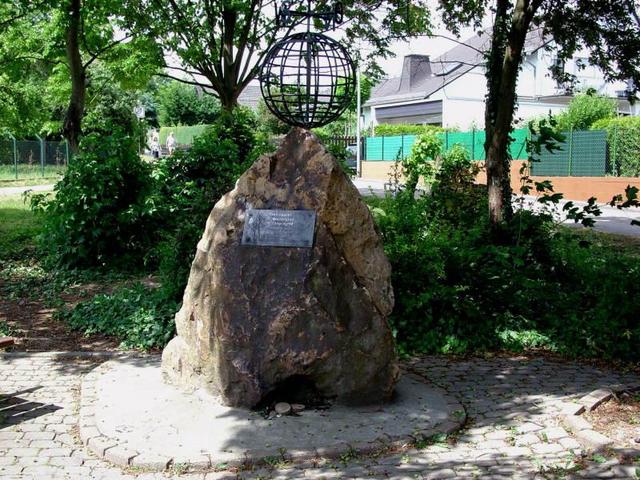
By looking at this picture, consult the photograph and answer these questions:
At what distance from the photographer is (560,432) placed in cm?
519

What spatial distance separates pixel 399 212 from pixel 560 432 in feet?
13.5

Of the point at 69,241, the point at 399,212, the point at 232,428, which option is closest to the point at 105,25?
the point at 69,241

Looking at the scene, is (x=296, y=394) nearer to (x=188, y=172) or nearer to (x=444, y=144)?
(x=188, y=172)

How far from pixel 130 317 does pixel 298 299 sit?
3.54m

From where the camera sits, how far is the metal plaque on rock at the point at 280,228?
542 centimetres

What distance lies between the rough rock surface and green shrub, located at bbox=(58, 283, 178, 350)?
2.08 m

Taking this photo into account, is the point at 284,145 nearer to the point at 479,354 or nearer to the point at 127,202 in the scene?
the point at 479,354

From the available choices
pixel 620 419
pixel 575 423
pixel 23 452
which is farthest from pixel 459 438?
pixel 23 452

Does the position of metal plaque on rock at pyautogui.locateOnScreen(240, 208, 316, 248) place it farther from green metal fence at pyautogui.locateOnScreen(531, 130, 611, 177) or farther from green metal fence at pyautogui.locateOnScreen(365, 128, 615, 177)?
green metal fence at pyautogui.locateOnScreen(531, 130, 611, 177)

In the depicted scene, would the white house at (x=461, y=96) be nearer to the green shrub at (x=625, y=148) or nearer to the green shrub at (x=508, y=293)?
the green shrub at (x=625, y=148)

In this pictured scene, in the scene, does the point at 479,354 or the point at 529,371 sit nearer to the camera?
the point at 529,371

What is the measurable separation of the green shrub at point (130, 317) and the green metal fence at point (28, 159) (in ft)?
90.2

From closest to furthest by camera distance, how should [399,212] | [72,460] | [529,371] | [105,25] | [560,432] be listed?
[72,460] < [560,432] < [529,371] < [399,212] < [105,25]

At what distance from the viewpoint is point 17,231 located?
14.7m
